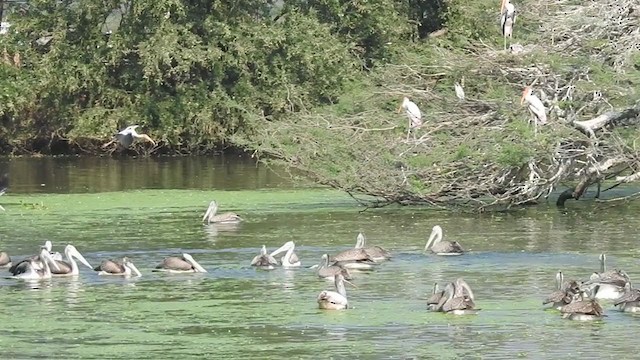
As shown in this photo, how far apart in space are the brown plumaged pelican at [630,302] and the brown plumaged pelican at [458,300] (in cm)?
129

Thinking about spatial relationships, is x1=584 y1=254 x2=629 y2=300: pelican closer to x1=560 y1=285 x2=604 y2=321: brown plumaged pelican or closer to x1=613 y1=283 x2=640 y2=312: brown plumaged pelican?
x1=613 y1=283 x2=640 y2=312: brown plumaged pelican

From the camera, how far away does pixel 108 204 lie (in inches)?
1020

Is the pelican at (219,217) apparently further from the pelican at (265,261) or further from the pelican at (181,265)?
the pelican at (181,265)

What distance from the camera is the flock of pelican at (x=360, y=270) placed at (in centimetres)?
1470

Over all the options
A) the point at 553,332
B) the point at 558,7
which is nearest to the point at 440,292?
the point at 553,332

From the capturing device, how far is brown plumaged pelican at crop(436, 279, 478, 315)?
48.2 ft

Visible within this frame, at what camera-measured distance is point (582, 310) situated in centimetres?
1430

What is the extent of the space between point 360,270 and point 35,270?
3.50 meters

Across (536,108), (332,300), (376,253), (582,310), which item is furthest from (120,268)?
(536,108)

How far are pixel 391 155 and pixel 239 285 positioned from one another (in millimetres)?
6413

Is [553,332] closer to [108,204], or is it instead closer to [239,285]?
[239,285]

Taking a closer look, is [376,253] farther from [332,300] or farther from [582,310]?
[582,310]

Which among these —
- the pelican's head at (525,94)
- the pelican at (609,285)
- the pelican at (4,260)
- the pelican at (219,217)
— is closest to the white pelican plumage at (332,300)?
the pelican at (609,285)

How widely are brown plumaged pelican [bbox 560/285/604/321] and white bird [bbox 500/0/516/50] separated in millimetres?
11246
